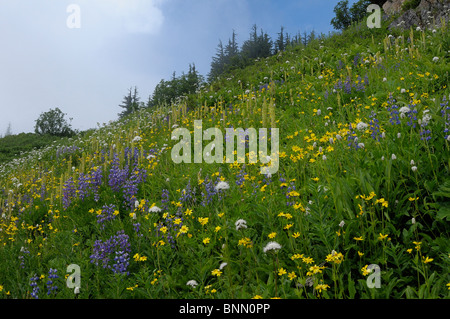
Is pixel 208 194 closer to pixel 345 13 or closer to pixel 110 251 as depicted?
pixel 110 251

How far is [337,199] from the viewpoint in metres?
3.10

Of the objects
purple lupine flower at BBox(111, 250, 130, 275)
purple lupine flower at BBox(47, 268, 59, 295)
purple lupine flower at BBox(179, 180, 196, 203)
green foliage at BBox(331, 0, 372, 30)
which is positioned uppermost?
green foliage at BBox(331, 0, 372, 30)

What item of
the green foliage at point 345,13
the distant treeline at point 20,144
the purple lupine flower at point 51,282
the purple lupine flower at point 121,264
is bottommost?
the purple lupine flower at point 51,282

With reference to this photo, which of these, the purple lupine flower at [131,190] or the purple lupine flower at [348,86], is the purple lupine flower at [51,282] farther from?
the purple lupine flower at [348,86]

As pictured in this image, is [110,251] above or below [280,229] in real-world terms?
below

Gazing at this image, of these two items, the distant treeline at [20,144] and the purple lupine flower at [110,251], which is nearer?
the purple lupine flower at [110,251]

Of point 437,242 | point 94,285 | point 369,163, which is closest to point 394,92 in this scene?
point 369,163

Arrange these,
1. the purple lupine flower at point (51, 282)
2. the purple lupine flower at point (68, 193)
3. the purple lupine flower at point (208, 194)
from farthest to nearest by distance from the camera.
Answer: the purple lupine flower at point (68, 193), the purple lupine flower at point (208, 194), the purple lupine flower at point (51, 282)

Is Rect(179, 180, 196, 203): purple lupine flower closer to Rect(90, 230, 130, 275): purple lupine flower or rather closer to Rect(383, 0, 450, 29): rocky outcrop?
A: Rect(90, 230, 130, 275): purple lupine flower

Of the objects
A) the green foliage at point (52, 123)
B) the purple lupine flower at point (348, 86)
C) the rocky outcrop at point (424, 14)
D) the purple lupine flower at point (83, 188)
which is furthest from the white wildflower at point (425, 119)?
the green foliage at point (52, 123)

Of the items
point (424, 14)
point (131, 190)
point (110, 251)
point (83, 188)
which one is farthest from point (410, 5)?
point (110, 251)

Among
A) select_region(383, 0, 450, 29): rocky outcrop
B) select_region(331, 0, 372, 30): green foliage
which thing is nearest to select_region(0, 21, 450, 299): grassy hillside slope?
select_region(383, 0, 450, 29): rocky outcrop

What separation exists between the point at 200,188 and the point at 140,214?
3.12ft
